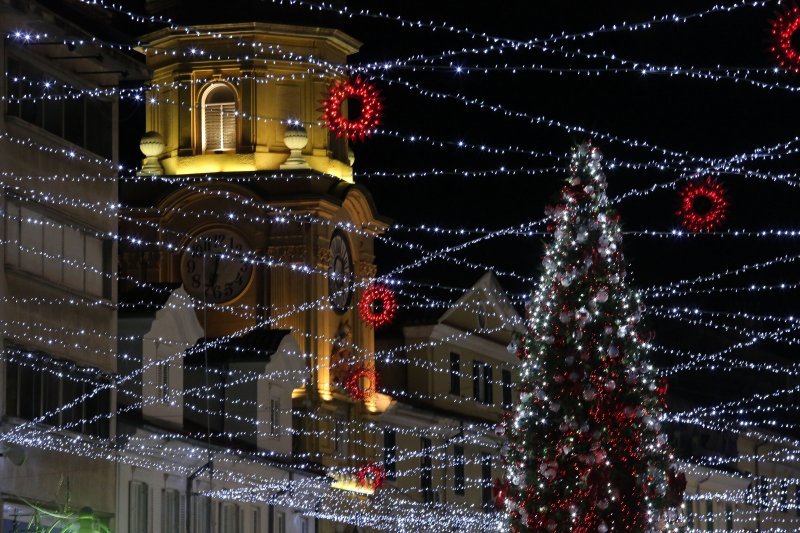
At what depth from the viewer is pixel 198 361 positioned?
60.3 m

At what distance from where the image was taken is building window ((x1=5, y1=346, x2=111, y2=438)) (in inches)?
1826

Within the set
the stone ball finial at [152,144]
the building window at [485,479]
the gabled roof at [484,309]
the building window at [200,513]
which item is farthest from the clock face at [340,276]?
the building window at [200,513]

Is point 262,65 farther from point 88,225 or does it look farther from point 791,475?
point 791,475

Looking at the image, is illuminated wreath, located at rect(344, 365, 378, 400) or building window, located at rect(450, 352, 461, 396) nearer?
illuminated wreath, located at rect(344, 365, 378, 400)

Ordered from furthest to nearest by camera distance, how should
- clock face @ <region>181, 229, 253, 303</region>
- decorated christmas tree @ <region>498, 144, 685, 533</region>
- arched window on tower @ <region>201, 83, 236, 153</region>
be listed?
clock face @ <region>181, 229, 253, 303</region> → arched window on tower @ <region>201, 83, 236, 153</region> → decorated christmas tree @ <region>498, 144, 685, 533</region>

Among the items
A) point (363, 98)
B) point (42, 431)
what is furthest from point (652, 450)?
point (42, 431)

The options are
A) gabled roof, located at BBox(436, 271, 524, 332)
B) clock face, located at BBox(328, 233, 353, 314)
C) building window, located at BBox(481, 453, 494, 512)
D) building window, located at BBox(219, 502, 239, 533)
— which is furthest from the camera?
building window, located at BBox(481, 453, 494, 512)

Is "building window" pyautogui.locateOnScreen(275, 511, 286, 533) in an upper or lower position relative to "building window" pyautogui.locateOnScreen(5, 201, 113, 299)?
lower

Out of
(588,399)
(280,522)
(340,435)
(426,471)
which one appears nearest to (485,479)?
(426,471)

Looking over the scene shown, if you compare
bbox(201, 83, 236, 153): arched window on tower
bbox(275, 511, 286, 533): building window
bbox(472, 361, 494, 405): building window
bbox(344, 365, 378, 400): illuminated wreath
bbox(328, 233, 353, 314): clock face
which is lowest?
bbox(275, 511, 286, 533): building window

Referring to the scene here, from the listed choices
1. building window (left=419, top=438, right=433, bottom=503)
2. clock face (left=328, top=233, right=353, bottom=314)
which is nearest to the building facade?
clock face (left=328, top=233, right=353, bottom=314)

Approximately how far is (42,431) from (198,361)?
13.2 meters

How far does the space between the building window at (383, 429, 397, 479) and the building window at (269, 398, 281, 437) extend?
9170 millimetres

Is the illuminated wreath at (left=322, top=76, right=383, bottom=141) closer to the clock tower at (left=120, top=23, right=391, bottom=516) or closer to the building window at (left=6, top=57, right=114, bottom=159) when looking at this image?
the building window at (left=6, top=57, right=114, bottom=159)
